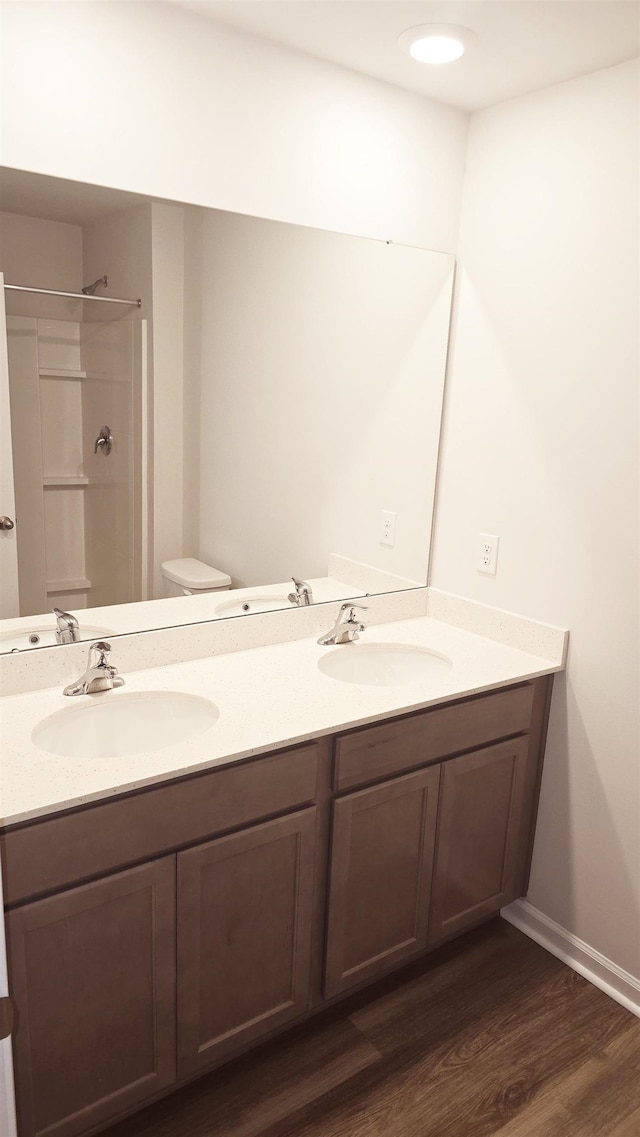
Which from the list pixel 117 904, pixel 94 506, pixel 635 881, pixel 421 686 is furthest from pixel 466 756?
pixel 94 506

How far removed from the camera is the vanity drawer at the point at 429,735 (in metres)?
1.81

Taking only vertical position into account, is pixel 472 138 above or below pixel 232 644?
above

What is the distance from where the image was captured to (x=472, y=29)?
1.75m

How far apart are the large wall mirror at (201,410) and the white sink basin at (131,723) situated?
199 millimetres

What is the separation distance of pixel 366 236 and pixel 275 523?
2.75ft

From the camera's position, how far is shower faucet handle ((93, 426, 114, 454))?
1.84 meters

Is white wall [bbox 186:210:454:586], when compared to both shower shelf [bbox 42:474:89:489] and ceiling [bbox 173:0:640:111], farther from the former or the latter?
ceiling [bbox 173:0:640:111]

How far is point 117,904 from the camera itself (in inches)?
58.9

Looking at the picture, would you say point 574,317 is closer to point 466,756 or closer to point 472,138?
point 472,138

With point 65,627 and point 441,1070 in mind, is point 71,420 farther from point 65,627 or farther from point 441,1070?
point 441,1070

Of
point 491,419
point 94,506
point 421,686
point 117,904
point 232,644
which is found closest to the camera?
point 117,904

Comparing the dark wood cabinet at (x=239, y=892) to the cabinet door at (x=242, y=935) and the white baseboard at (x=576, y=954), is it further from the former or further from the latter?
the white baseboard at (x=576, y=954)

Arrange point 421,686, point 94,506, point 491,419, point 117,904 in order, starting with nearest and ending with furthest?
point 117,904 < point 94,506 < point 421,686 < point 491,419

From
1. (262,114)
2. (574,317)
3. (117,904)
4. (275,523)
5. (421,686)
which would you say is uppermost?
(262,114)
